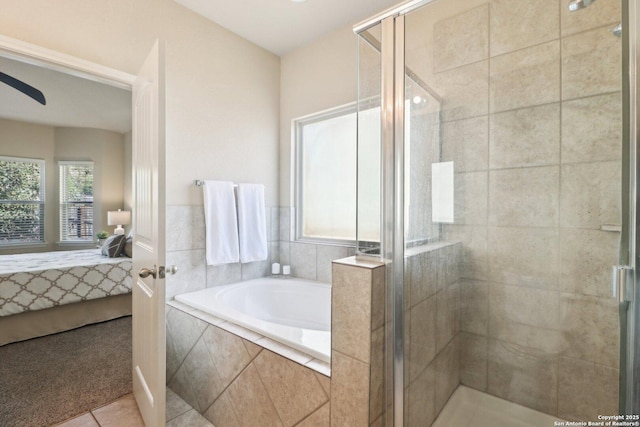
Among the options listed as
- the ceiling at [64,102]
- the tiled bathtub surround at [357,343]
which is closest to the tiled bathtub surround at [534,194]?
the tiled bathtub surround at [357,343]

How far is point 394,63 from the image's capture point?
122 cm

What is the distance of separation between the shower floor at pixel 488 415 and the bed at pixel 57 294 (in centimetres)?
334

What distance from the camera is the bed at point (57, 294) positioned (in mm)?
2623

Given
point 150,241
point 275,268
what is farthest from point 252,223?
point 150,241

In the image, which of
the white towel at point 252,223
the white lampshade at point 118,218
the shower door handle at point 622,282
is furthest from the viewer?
the white lampshade at point 118,218

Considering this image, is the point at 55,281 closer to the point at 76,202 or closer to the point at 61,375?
the point at 61,375

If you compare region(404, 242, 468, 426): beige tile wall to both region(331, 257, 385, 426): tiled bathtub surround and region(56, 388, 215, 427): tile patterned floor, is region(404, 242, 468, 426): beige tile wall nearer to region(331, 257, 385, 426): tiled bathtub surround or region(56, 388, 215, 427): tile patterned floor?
region(331, 257, 385, 426): tiled bathtub surround

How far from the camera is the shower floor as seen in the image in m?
1.29

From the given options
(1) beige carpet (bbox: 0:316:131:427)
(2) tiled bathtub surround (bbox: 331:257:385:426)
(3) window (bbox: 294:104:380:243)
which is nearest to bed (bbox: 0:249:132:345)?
(1) beige carpet (bbox: 0:316:131:427)

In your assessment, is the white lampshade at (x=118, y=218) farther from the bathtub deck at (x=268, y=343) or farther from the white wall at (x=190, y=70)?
the bathtub deck at (x=268, y=343)

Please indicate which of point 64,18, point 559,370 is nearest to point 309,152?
point 64,18

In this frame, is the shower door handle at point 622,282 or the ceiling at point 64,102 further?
the ceiling at point 64,102

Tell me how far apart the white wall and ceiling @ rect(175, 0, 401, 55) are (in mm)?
109

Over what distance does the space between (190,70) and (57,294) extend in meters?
2.46
